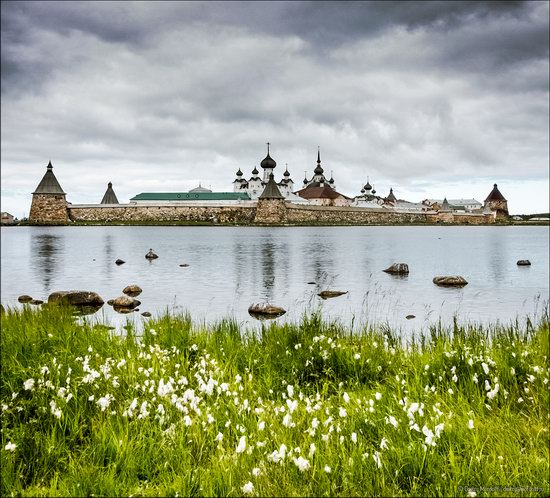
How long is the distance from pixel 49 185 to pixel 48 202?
12.1ft

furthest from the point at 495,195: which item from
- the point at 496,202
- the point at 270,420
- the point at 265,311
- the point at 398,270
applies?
the point at 270,420

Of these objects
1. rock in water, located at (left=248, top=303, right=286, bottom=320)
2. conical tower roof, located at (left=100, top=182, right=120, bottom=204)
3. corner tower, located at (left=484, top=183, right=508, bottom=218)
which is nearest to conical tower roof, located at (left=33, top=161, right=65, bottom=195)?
conical tower roof, located at (left=100, top=182, right=120, bottom=204)

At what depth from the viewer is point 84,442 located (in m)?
4.55

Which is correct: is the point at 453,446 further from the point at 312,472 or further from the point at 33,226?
the point at 33,226

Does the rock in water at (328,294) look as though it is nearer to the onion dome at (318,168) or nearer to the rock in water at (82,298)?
the rock in water at (82,298)

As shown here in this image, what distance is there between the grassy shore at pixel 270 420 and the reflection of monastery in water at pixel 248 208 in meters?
109

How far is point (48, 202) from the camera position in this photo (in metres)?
114

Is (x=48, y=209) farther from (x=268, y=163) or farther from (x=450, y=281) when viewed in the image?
(x=450, y=281)

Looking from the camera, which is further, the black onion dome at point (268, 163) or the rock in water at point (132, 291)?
the black onion dome at point (268, 163)

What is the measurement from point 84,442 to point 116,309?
43.4 ft

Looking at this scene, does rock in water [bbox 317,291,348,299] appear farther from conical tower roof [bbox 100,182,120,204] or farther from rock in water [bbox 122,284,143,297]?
conical tower roof [bbox 100,182,120,204]

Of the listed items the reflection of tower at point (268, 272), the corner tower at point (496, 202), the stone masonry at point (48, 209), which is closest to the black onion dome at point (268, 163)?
the stone masonry at point (48, 209)

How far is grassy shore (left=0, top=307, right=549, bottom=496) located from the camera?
3.50 m

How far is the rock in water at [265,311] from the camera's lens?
16016 mm
